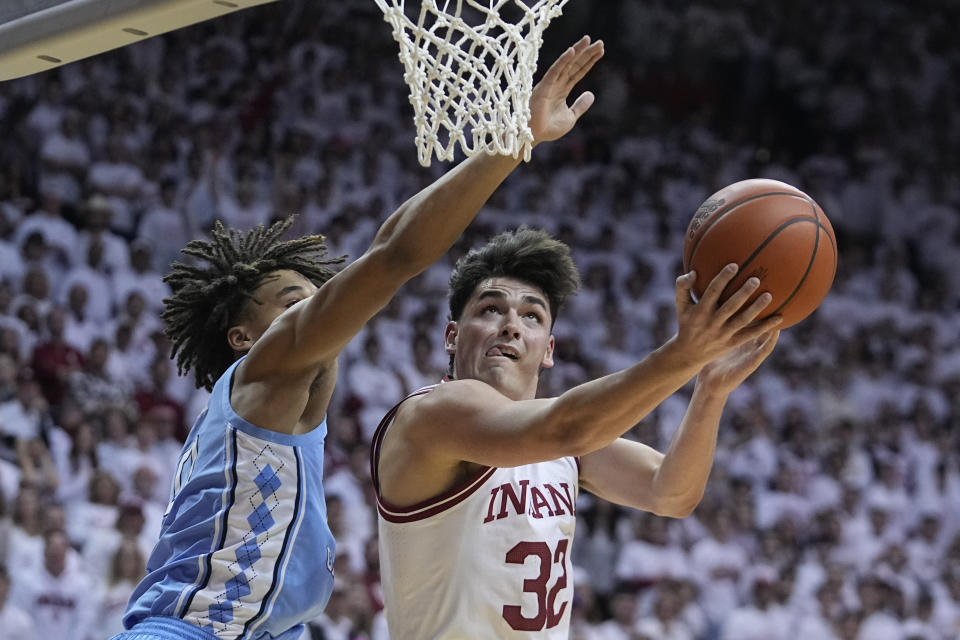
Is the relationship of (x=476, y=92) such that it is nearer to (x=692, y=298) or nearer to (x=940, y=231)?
(x=692, y=298)

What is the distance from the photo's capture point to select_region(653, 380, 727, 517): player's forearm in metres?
3.20

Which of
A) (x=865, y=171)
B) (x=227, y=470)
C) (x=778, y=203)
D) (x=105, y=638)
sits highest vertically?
(x=865, y=171)

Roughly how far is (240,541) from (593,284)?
288 inches

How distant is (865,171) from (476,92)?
10.2m

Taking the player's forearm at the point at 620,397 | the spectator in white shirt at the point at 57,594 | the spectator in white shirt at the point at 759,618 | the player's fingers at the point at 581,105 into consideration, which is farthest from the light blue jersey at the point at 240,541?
the spectator in white shirt at the point at 759,618

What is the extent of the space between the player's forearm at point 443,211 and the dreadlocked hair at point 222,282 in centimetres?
83

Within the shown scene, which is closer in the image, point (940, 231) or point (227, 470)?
point (227, 470)

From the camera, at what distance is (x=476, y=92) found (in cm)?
277

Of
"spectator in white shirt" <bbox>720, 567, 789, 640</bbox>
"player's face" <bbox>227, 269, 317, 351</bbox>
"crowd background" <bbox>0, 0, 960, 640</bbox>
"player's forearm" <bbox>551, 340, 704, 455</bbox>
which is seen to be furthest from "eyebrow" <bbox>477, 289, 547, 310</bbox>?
"spectator in white shirt" <bbox>720, 567, 789, 640</bbox>

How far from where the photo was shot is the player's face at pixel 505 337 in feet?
10.7

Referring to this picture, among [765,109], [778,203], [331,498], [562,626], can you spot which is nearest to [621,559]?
[331,498]

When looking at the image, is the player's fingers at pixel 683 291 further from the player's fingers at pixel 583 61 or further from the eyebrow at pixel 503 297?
the eyebrow at pixel 503 297

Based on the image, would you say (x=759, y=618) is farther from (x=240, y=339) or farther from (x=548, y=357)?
(x=240, y=339)

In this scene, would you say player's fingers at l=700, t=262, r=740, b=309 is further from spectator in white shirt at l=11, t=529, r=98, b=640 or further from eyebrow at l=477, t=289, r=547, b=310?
spectator in white shirt at l=11, t=529, r=98, b=640
